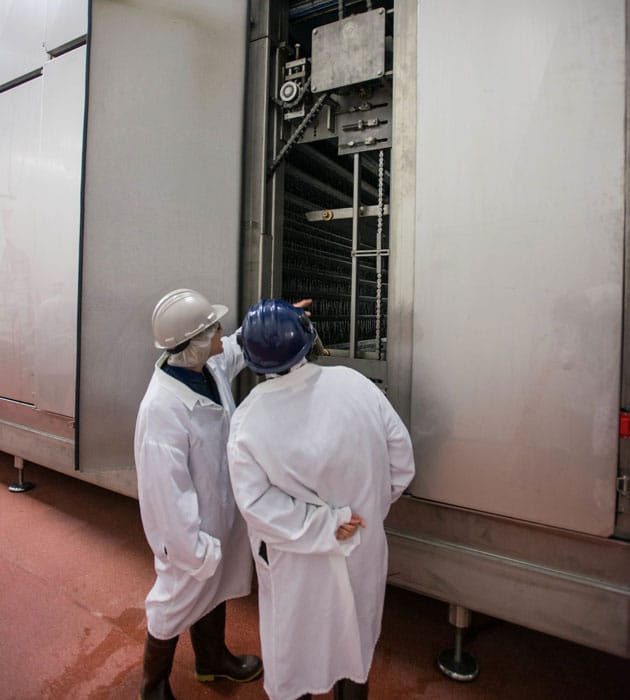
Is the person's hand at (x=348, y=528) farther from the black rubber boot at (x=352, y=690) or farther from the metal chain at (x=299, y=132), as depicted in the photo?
the metal chain at (x=299, y=132)

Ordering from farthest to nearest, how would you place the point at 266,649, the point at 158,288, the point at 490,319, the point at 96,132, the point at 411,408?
the point at 158,288
the point at 96,132
the point at 411,408
the point at 490,319
the point at 266,649

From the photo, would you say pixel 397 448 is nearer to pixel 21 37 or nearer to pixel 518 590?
pixel 518 590

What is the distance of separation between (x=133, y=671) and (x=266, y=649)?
0.74m

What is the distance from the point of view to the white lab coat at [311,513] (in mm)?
1097

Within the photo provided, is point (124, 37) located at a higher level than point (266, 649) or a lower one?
higher

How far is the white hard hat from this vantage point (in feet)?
4.39

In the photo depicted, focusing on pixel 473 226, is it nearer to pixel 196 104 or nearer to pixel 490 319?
pixel 490 319

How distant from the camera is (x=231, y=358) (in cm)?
173

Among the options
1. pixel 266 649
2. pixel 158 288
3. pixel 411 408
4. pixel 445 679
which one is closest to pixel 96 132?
pixel 158 288

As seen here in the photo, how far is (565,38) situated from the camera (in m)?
1.29

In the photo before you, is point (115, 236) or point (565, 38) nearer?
point (565, 38)

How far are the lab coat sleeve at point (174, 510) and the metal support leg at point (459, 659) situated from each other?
2.76ft

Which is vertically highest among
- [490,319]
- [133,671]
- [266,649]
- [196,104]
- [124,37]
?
[124,37]

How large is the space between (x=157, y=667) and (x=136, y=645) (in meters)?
0.41
